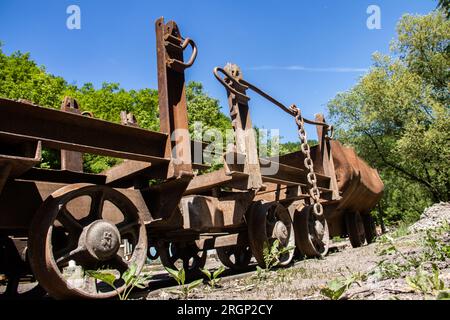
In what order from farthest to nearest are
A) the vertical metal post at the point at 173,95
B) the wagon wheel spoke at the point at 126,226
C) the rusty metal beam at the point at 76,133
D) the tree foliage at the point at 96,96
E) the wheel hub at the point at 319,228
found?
the tree foliage at the point at 96,96 → the wheel hub at the point at 319,228 → the vertical metal post at the point at 173,95 → the wagon wheel spoke at the point at 126,226 → the rusty metal beam at the point at 76,133

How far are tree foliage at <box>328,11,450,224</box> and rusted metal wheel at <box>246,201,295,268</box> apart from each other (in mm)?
20001

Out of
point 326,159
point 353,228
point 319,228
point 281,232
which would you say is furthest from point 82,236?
point 353,228

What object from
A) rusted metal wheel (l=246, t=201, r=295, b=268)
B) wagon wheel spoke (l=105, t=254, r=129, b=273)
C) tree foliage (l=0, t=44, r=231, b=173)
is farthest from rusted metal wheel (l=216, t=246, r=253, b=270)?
tree foliage (l=0, t=44, r=231, b=173)

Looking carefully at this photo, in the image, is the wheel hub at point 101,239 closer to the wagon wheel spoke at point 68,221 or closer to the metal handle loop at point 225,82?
the wagon wheel spoke at point 68,221

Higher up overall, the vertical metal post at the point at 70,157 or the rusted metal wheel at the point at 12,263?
the vertical metal post at the point at 70,157

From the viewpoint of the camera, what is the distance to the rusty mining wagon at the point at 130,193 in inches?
121

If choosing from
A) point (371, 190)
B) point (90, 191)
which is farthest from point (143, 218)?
point (371, 190)

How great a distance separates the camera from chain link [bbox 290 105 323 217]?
638 cm

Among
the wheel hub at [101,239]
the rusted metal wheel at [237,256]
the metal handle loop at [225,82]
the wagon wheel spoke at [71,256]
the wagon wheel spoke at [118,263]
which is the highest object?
the metal handle loop at [225,82]

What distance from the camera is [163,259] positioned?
6.68 m

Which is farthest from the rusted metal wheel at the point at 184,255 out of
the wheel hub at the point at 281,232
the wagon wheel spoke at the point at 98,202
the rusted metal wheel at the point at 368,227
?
the rusted metal wheel at the point at 368,227

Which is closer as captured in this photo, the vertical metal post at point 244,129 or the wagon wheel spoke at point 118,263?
the wagon wheel spoke at point 118,263

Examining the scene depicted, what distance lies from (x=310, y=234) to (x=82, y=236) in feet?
14.6

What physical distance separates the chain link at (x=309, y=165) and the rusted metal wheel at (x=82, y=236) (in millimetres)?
3335
